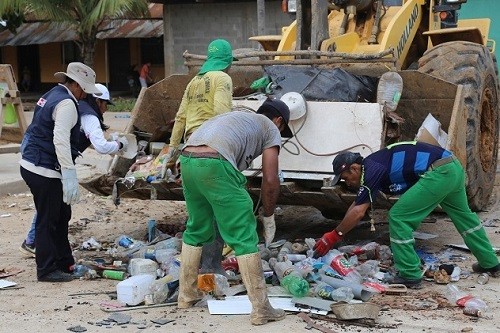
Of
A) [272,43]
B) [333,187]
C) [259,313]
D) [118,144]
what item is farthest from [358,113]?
[272,43]

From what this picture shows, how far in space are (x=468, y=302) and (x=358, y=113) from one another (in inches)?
85.6

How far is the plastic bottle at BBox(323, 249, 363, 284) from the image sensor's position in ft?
21.5

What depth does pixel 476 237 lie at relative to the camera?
674cm

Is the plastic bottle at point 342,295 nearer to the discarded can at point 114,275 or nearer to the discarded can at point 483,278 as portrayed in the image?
the discarded can at point 483,278

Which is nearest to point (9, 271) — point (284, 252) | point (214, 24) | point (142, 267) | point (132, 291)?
point (142, 267)

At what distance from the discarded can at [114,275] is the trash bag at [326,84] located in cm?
209

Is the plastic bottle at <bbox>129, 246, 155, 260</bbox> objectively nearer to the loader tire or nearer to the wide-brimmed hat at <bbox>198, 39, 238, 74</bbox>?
the wide-brimmed hat at <bbox>198, 39, 238, 74</bbox>

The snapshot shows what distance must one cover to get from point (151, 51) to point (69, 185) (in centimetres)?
2244

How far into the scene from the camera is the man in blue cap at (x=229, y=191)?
565cm

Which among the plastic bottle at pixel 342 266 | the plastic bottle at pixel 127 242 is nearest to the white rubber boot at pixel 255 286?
the plastic bottle at pixel 342 266

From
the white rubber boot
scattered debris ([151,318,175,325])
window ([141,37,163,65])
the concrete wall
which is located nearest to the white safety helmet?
the white rubber boot

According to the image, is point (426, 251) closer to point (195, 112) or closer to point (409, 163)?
point (409, 163)

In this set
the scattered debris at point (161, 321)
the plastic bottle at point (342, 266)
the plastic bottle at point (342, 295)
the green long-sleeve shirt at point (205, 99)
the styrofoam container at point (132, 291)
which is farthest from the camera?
the green long-sleeve shirt at point (205, 99)

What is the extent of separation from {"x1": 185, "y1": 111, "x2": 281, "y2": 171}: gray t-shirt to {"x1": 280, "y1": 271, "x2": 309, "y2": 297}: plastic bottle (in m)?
0.89
